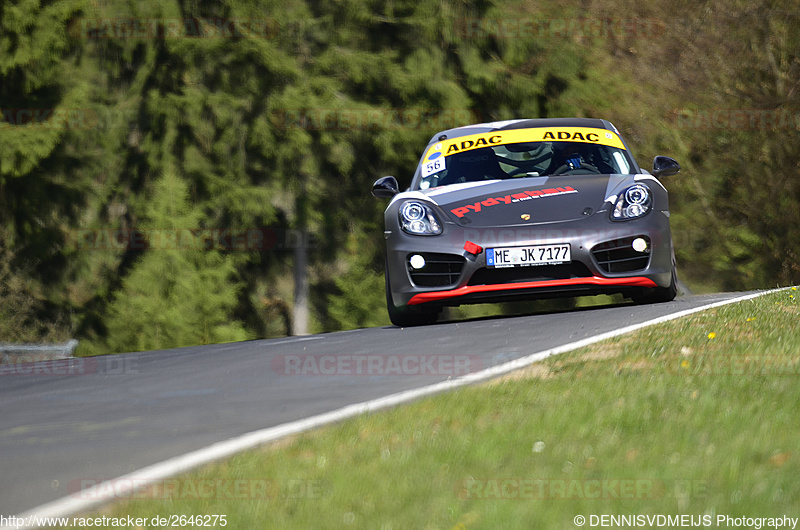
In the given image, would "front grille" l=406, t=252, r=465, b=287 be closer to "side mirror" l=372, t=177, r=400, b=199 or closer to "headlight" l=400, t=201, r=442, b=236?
"headlight" l=400, t=201, r=442, b=236

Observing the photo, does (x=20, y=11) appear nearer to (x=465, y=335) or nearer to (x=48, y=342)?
(x=48, y=342)

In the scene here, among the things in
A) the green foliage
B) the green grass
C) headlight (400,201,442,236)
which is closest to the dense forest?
the green foliage

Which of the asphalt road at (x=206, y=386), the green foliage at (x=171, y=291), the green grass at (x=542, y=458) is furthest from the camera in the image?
the green foliage at (x=171, y=291)

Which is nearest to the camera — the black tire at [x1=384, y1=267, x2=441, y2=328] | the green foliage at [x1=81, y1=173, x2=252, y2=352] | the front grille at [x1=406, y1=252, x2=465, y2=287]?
the front grille at [x1=406, y1=252, x2=465, y2=287]

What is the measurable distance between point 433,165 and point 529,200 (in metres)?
1.62

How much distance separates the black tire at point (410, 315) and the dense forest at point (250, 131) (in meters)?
12.0

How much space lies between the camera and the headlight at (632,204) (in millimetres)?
8672

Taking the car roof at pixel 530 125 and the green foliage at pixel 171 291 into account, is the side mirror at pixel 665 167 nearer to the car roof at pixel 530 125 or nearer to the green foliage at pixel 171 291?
the car roof at pixel 530 125

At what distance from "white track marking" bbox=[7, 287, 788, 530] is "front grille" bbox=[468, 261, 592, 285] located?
1.94 metres

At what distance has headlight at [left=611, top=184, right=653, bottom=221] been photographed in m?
8.67

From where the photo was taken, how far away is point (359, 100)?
2247 centimetres

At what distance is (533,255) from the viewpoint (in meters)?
8.48

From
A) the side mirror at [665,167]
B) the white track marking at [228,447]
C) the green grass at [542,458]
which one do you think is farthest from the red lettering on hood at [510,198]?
the green grass at [542,458]

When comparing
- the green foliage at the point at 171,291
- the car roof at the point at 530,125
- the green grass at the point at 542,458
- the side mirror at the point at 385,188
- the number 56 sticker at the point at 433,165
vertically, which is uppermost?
the car roof at the point at 530,125
